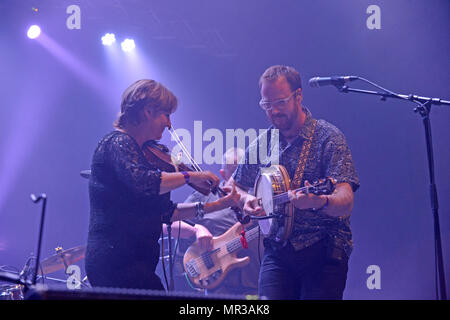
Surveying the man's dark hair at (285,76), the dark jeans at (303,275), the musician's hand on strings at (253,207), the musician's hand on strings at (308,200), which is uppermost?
the man's dark hair at (285,76)

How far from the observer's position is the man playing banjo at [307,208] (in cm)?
249

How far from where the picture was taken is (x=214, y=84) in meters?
6.49

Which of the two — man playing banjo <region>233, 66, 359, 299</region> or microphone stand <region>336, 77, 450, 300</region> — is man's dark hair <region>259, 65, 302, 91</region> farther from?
microphone stand <region>336, 77, 450, 300</region>

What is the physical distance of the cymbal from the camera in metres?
4.69

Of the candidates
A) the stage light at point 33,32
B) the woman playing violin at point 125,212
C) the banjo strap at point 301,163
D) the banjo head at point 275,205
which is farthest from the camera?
the stage light at point 33,32

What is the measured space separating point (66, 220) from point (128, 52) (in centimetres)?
252

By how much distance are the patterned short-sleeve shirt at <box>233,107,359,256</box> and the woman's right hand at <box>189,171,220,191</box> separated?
1.43 ft

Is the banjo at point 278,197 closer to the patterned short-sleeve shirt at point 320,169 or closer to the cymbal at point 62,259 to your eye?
the patterned short-sleeve shirt at point 320,169

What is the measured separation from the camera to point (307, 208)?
2496mm

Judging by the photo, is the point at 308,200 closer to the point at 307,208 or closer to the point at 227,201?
the point at 307,208

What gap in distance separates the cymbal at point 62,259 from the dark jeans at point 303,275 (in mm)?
2677

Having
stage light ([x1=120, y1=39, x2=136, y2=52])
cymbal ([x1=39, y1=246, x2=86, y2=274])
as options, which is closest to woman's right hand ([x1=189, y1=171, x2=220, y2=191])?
cymbal ([x1=39, y1=246, x2=86, y2=274])

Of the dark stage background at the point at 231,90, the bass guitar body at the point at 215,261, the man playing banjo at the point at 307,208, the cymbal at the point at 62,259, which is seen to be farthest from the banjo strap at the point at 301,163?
the dark stage background at the point at 231,90

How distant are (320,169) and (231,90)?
3800 mm
